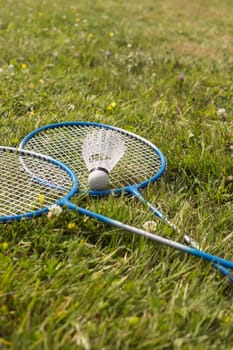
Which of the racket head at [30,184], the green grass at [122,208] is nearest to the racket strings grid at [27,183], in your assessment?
the racket head at [30,184]

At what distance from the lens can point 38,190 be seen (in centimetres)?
221

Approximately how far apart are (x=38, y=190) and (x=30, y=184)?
0.26 feet

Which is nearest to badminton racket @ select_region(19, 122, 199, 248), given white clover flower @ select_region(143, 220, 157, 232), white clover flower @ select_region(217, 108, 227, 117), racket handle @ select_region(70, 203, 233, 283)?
white clover flower @ select_region(143, 220, 157, 232)

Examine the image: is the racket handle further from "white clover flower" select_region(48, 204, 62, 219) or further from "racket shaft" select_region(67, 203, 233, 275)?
"white clover flower" select_region(48, 204, 62, 219)

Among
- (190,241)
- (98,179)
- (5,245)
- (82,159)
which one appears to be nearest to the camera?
(5,245)

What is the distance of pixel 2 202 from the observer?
7.07 ft

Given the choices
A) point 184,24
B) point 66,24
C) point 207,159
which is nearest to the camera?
point 207,159

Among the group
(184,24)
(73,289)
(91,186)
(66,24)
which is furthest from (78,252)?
(184,24)

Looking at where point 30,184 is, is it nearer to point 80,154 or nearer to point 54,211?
point 54,211

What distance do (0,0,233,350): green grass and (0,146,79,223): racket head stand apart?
0.07 metres

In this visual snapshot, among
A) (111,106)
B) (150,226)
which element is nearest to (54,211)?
(150,226)

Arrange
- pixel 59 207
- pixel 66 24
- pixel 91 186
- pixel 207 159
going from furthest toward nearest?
pixel 66 24
pixel 207 159
pixel 91 186
pixel 59 207

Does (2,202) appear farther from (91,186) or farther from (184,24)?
(184,24)

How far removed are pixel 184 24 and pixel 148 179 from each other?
472 centimetres
